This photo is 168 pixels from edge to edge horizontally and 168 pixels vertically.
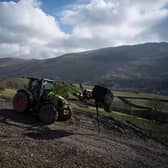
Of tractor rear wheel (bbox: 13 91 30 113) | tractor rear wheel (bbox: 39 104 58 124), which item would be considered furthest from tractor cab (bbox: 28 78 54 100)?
tractor rear wheel (bbox: 39 104 58 124)

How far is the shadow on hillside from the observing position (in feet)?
46.2

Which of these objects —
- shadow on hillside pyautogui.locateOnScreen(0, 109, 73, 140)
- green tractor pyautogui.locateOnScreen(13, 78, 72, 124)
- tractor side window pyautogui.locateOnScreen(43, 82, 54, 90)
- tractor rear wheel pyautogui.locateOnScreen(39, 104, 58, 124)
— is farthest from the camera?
tractor side window pyautogui.locateOnScreen(43, 82, 54, 90)

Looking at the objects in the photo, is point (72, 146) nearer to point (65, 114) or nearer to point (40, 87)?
point (65, 114)

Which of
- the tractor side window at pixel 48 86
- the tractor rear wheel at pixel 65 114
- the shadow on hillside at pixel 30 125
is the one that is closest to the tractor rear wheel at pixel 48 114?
the shadow on hillside at pixel 30 125

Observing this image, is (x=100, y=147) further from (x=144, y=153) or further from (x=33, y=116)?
(x=33, y=116)

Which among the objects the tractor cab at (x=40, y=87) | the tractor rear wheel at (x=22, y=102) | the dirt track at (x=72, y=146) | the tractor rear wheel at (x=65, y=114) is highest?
the tractor cab at (x=40, y=87)

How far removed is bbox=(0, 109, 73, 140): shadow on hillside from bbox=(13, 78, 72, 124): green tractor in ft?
1.71

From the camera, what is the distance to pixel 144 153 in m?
14.0

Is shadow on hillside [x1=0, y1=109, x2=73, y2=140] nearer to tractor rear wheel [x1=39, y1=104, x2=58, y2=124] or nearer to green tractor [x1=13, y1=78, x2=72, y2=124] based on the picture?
tractor rear wheel [x1=39, y1=104, x2=58, y2=124]

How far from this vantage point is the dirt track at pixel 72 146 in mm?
10773

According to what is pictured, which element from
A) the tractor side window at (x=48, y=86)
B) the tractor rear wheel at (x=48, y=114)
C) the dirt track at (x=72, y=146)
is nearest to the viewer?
the dirt track at (x=72, y=146)

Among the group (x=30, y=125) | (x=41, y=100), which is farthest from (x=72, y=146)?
(x=41, y=100)

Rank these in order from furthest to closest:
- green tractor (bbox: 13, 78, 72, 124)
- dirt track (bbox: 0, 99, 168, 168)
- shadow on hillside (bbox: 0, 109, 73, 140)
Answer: green tractor (bbox: 13, 78, 72, 124) → shadow on hillside (bbox: 0, 109, 73, 140) → dirt track (bbox: 0, 99, 168, 168)

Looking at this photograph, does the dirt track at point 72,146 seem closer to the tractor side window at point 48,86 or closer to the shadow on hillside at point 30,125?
the shadow on hillside at point 30,125
